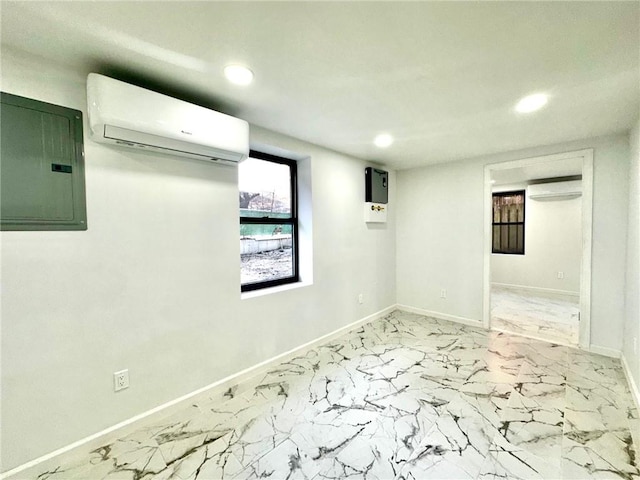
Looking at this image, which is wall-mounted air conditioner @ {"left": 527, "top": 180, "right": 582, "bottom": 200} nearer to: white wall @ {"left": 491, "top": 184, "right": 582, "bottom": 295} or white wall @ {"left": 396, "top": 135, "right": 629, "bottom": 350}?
white wall @ {"left": 491, "top": 184, "right": 582, "bottom": 295}

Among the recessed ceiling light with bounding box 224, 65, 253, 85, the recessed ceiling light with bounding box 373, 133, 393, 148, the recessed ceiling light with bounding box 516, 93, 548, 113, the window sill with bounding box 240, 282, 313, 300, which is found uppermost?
the recessed ceiling light with bounding box 373, 133, 393, 148

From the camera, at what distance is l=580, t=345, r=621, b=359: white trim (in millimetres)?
2719

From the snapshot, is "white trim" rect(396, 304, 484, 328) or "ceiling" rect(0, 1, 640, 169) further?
"white trim" rect(396, 304, 484, 328)

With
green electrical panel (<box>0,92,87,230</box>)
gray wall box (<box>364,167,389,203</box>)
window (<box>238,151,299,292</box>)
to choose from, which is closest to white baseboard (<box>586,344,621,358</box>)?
gray wall box (<box>364,167,389,203</box>)

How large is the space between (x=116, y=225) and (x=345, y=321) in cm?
259

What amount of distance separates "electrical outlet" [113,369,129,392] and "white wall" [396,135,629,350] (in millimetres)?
3601

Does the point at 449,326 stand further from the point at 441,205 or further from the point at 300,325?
the point at 300,325

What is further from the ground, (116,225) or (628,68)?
(628,68)

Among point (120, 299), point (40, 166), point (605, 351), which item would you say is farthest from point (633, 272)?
point (40, 166)

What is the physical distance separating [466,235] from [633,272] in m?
1.58

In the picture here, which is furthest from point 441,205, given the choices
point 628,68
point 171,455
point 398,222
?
point 171,455

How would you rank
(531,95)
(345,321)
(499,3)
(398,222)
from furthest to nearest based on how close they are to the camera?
1. (398,222)
2. (345,321)
3. (531,95)
4. (499,3)

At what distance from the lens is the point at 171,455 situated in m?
1.58

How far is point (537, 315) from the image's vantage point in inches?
162
